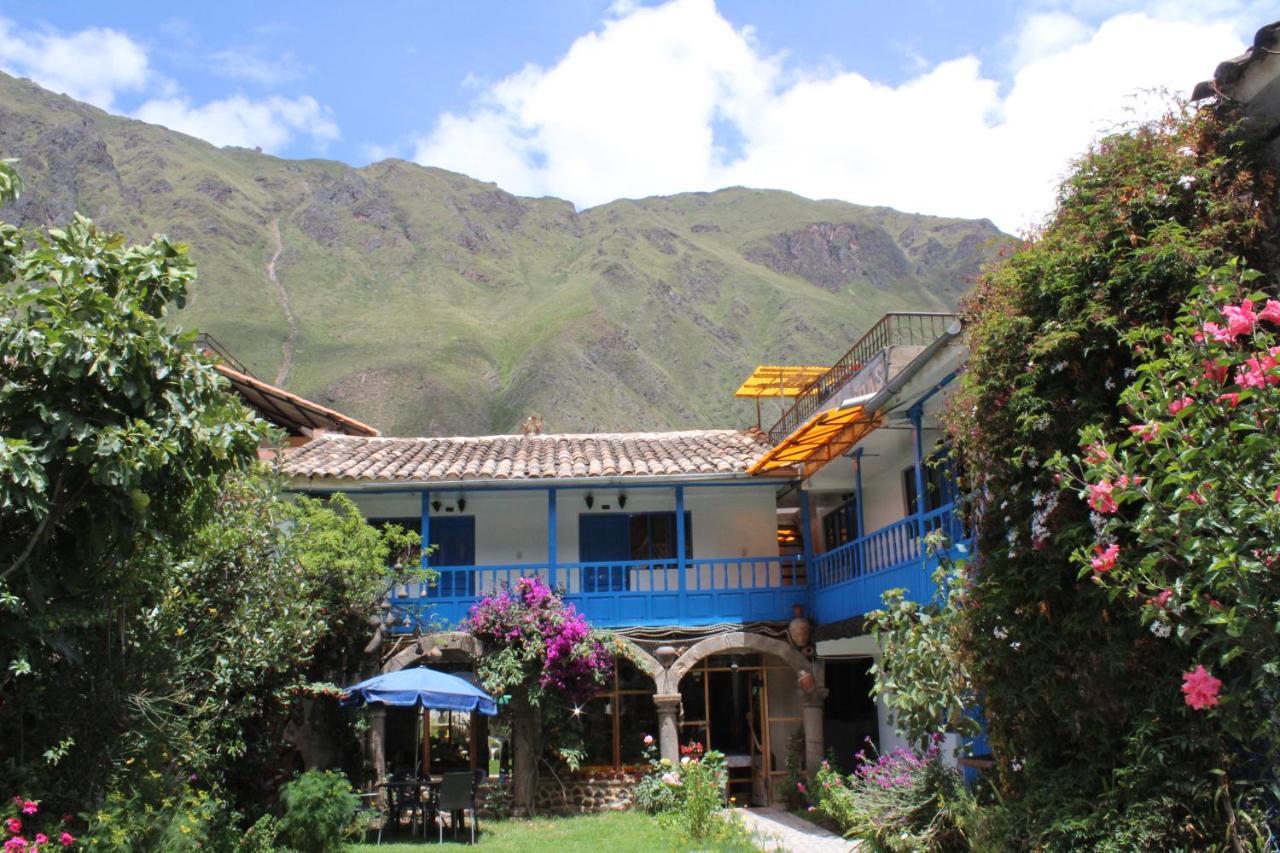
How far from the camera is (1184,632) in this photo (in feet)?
15.9

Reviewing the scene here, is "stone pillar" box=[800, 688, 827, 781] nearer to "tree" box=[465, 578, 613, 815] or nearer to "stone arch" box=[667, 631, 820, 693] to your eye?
"stone arch" box=[667, 631, 820, 693]

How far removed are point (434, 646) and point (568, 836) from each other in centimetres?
375

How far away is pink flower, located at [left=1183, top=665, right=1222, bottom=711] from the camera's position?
4777 mm

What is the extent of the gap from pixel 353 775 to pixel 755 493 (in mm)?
8133

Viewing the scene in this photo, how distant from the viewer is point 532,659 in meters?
16.1

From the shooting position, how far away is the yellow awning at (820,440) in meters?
13.3

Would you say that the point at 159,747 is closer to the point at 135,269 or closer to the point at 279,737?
the point at 135,269

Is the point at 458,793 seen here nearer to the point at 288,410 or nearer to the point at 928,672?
the point at 928,672

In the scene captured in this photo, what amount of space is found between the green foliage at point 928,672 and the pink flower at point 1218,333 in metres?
4.73

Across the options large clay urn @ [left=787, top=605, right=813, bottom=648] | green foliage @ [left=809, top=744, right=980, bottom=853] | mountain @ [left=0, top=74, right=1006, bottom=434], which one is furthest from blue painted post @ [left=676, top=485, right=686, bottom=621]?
mountain @ [left=0, top=74, right=1006, bottom=434]

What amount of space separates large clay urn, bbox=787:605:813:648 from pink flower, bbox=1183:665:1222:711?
41.4ft

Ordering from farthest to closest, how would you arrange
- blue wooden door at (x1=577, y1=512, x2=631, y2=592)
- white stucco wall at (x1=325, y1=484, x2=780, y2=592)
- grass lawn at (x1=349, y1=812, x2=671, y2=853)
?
blue wooden door at (x1=577, y1=512, x2=631, y2=592), white stucco wall at (x1=325, y1=484, x2=780, y2=592), grass lawn at (x1=349, y1=812, x2=671, y2=853)

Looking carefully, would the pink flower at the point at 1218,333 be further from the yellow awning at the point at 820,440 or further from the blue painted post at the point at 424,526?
the blue painted post at the point at 424,526

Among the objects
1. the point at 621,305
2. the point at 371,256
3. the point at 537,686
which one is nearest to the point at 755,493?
the point at 537,686
